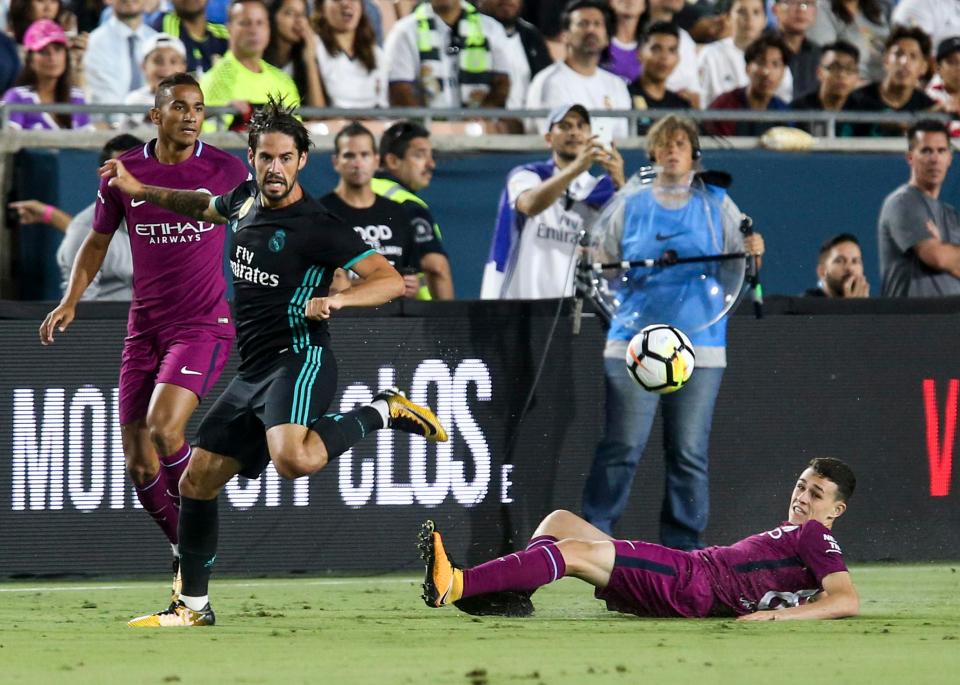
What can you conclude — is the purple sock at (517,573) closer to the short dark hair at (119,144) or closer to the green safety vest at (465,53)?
the short dark hair at (119,144)

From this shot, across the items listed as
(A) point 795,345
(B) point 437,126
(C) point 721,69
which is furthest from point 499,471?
(C) point 721,69

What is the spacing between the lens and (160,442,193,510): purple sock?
8.45 m

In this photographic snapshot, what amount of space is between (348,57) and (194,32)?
3.90 feet

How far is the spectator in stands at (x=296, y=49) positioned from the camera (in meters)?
Result: 12.6

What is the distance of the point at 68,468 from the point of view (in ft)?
32.7

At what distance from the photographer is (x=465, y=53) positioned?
43.1 ft

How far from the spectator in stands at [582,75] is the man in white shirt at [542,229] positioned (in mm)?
1790

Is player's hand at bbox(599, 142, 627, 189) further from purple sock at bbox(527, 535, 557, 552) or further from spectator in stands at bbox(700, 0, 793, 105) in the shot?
spectator in stands at bbox(700, 0, 793, 105)

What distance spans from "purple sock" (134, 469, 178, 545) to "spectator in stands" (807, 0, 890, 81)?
26.9 feet

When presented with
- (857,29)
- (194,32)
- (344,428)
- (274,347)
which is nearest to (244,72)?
(194,32)

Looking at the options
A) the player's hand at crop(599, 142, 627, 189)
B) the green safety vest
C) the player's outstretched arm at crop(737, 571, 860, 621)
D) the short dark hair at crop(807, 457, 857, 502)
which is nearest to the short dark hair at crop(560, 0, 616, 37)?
the green safety vest

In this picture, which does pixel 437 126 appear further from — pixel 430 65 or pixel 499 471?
pixel 499 471

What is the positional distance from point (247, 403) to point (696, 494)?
332 cm

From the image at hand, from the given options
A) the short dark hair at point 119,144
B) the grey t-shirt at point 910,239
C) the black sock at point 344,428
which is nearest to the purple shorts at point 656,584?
the black sock at point 344,428
